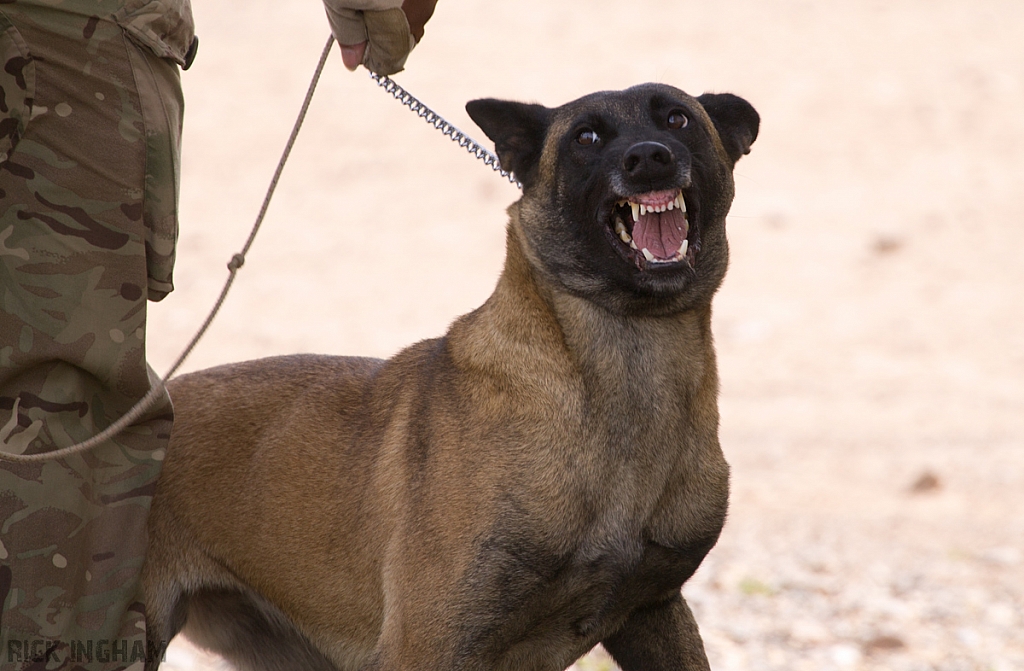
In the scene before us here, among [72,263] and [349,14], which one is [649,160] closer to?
[349,14]

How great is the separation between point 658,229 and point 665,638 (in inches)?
39.8

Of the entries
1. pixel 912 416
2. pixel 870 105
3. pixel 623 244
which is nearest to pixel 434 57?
pixel 870 105

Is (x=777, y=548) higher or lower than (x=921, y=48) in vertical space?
lower

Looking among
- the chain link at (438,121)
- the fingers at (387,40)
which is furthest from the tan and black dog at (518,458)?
the fingers at (387,40)

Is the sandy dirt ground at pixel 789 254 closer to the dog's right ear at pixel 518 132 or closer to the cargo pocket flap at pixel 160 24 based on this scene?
the dog's right ear at pixel 518 132

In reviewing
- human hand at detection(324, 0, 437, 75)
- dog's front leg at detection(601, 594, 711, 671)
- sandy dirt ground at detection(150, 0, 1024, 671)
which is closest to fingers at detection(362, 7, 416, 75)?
human hand at detection(324, 0, 437, 75)

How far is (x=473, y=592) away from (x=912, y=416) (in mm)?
6616

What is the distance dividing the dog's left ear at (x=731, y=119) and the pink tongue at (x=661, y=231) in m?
0.40

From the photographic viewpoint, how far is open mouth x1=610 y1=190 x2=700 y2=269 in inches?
117

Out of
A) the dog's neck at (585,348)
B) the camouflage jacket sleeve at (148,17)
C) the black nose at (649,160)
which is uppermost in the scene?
the black nose at (649,160)

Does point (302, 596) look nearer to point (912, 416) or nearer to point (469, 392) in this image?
point (469, 392)

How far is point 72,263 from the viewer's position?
268 centimetres

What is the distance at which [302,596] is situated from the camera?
311cm

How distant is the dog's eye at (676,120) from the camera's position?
3145 millimetres
